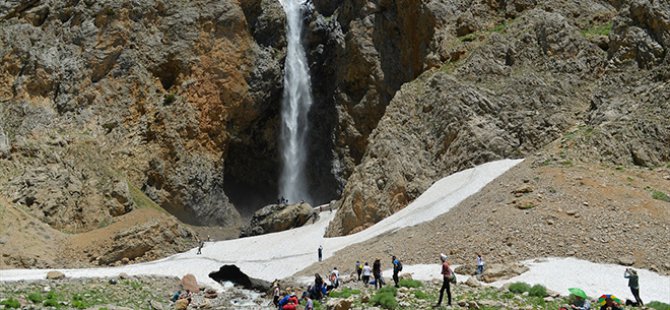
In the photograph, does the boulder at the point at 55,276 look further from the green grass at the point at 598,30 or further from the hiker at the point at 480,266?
the green grass at the point at 598,30

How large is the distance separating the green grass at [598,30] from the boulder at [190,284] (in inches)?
1228

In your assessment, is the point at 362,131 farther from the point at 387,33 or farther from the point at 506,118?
the point at 506,118

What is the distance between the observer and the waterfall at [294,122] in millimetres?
61812

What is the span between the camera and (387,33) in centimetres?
5741

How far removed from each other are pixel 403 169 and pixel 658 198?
16669 mm

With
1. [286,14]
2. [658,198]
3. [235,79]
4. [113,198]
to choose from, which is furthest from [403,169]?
[286,14]

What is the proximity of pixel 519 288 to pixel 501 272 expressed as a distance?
2565mm

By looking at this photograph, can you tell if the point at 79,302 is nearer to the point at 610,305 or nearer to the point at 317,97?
the point at 610,305

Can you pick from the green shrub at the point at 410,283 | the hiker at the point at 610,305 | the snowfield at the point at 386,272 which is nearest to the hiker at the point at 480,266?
the snowfield at the point at 386,272

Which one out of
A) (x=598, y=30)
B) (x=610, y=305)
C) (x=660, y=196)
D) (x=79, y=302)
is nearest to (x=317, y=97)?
(x=598, y=30)

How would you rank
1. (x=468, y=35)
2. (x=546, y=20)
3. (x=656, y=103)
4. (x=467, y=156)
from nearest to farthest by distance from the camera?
(x=656, y=103), (x=467, y=156), (x=546, y=20), (x=468, y=35)

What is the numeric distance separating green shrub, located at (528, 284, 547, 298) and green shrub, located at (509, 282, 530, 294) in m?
0.29

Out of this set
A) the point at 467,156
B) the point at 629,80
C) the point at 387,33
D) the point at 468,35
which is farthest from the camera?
the point at 387,33

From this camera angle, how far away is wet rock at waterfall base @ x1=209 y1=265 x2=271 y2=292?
97.3ft
